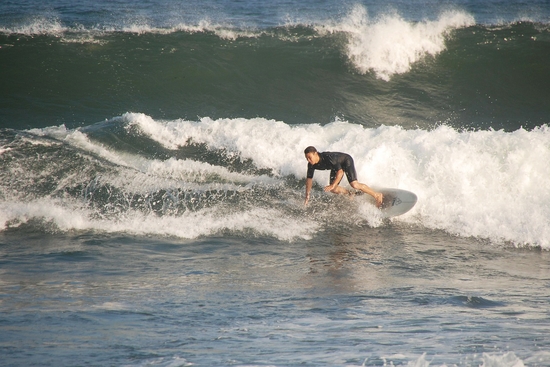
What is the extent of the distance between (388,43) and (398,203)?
322 inches

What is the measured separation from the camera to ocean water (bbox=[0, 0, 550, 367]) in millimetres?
4297

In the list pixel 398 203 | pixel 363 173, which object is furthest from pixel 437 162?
pixel 398 203

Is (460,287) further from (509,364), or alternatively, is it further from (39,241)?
(39,241)

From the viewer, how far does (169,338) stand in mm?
4172

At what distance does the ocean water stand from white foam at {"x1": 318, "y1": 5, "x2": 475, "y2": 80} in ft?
0.25

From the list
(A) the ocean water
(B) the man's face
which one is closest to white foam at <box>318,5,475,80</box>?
(A) the ocean water

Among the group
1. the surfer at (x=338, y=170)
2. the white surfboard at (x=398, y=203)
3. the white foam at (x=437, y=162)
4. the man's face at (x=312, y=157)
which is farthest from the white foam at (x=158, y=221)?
the white foam at (x=437, y=162)

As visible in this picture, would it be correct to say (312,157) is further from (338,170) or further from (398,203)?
(398,203)

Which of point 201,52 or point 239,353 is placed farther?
point 201,52

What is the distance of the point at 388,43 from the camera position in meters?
15.4

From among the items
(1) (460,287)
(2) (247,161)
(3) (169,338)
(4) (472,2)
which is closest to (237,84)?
(2) (247,161)

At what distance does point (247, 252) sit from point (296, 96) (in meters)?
7.48

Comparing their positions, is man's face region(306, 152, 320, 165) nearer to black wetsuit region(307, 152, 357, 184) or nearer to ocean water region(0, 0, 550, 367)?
black wetsuit region(307, 152, 357, 184)

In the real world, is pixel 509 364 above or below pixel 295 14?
below
